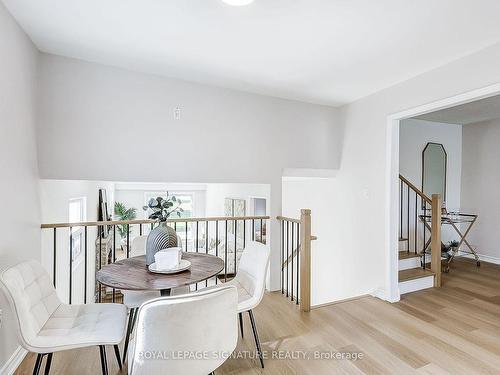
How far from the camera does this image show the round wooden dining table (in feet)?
5.37

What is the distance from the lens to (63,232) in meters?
3.46

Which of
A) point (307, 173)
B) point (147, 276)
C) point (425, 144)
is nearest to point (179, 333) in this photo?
point (147, 276)

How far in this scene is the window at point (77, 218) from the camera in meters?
3.91

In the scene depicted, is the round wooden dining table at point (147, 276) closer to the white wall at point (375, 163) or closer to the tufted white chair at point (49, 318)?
the tufted white chair at point (49, 318)

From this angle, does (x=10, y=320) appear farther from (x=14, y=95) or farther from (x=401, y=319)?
(x=401, y=319)

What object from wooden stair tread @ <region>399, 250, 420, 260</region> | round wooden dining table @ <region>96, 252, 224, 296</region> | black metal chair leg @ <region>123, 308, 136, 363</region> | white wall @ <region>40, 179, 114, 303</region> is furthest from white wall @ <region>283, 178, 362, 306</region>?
white wall @ <region>40, 179, 114, 303</region>

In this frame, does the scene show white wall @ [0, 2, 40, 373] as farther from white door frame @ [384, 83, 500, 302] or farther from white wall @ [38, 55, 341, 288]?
white door frame @ [384, 83, 500, 302]

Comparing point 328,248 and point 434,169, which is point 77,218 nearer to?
point 328,248

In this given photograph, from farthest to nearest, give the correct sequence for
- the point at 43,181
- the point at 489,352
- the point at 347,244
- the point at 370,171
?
the point at 347,244
the point at 370,171
the point at 43,181
the point at 489,352

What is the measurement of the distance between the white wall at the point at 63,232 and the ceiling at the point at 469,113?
5242 millimetres

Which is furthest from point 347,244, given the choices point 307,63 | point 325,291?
point 307,63

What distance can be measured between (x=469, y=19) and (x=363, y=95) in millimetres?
1566

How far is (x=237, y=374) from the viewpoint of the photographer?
6.35ft

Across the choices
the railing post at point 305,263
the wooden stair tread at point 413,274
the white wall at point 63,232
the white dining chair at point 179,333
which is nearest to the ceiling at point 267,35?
the white wall at point 63,232
